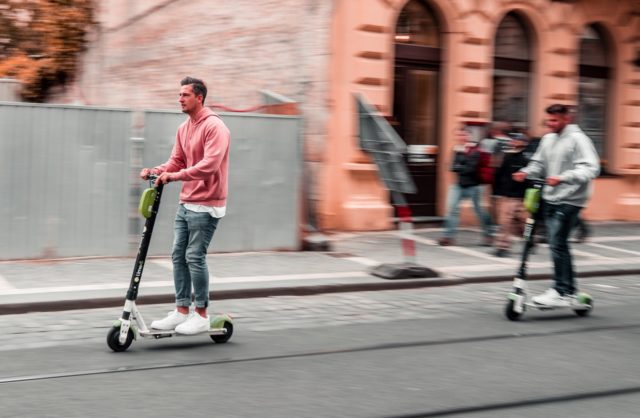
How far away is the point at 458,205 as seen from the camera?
523 inches

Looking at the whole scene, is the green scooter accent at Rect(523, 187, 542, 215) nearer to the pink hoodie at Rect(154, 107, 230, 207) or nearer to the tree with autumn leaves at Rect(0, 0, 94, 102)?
the pink hoodie at Rect(154, 107, 230, 207)

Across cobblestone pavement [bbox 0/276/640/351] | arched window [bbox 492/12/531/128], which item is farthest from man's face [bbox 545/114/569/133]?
arched window [bbox 492/12/531/128]

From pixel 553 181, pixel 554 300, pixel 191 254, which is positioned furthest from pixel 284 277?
pixel 191 254

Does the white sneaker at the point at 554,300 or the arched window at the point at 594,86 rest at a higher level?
the arched window at the point at 594,86

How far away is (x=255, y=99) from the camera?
16.8 meters

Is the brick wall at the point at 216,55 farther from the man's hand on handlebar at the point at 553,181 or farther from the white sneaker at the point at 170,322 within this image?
the white sneaker at the point at 170,322

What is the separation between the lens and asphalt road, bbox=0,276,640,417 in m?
5.03

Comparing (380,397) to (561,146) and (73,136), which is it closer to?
(561,146)

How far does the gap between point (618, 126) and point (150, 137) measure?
11.0m

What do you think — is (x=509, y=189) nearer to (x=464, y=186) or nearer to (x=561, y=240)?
(x=464, y=186)

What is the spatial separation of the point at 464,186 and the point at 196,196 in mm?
7263

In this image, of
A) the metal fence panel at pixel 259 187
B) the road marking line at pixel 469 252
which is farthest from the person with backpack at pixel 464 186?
the metal fence panel at pixel 259 187

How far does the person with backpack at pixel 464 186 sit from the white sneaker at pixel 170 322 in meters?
7.21

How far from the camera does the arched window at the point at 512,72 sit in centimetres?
1694
